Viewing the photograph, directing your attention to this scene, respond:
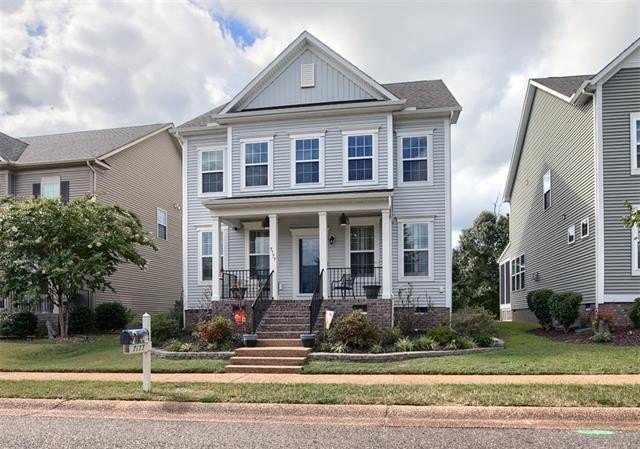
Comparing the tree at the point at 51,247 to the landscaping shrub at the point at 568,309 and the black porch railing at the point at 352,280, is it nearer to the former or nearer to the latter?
the black porch railing at the point at 352,280

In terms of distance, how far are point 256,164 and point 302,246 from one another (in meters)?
2.87

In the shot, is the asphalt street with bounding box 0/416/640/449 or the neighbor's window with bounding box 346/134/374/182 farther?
the neighbor's window with bounding box 346/134/374/182

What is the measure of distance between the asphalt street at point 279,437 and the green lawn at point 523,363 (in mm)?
3461

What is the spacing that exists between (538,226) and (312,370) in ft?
44.2

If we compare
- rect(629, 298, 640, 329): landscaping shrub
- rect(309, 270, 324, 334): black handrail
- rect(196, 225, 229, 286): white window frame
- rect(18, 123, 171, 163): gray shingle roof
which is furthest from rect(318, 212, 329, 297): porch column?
rect(18, 123, 171, 163): gray shingle roof

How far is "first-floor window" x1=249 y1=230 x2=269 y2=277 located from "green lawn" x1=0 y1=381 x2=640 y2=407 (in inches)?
315

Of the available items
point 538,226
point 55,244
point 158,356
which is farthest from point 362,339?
point 538,226

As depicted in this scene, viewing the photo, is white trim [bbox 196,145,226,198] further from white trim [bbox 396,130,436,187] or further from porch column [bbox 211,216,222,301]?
white trim [bbox 396,130,436,187]

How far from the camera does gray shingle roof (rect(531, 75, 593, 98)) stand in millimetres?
17469

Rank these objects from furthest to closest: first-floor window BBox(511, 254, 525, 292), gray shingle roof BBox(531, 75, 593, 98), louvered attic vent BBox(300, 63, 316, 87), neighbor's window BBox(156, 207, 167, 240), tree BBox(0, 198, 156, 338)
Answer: neighbor's window BBox(156, 207, 167, 240), first-floor window BBox(511, 254, 525, 292), gray shingle roof BBox(531, 75, 593, 98), louvered attic vent BBox(300, 63, 316, 87), tree BBox(0, 198, 156, 338)

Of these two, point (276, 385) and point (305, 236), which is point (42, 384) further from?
point (305, 236)

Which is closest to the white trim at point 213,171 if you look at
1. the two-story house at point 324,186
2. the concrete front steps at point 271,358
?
the two-story house at point 324,186

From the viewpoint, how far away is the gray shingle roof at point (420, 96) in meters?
16.9

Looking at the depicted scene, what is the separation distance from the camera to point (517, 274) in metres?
25.0
